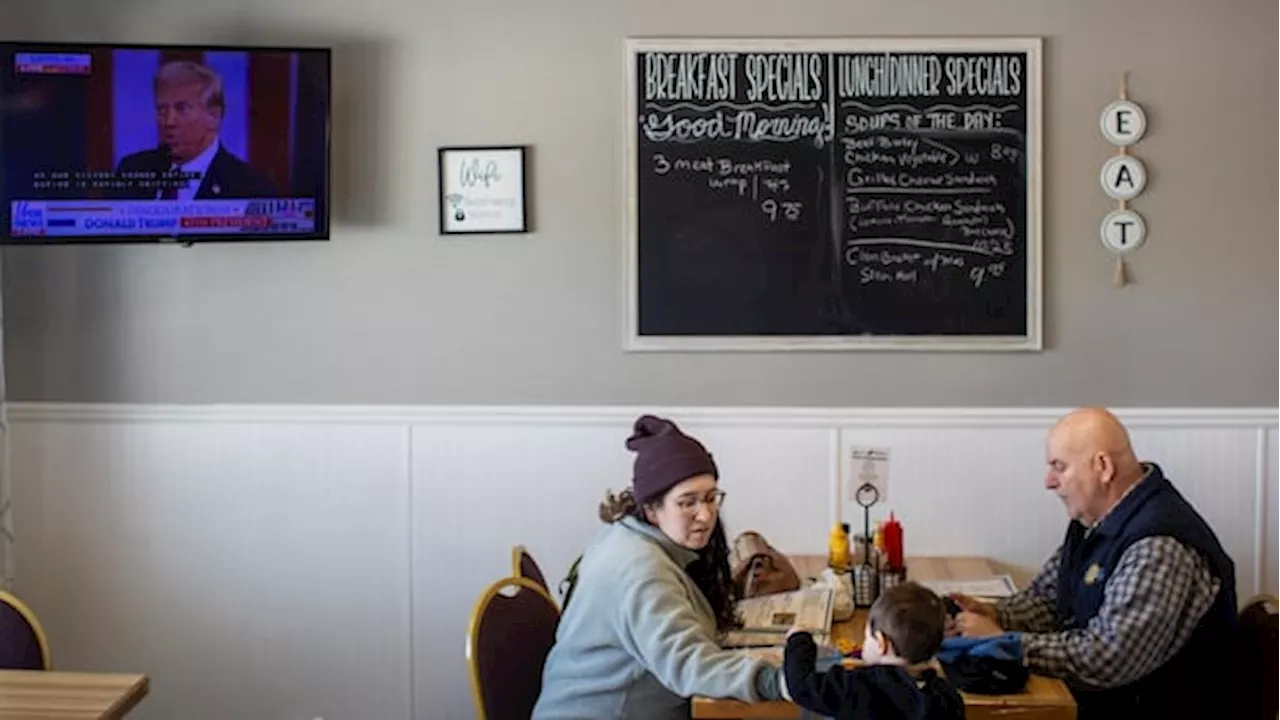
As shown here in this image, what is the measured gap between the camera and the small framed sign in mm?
3543

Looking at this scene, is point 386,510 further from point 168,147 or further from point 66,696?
point 66,696

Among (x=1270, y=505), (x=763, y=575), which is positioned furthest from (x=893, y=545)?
(x=1270, y=505)

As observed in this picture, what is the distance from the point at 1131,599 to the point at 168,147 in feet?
8.17

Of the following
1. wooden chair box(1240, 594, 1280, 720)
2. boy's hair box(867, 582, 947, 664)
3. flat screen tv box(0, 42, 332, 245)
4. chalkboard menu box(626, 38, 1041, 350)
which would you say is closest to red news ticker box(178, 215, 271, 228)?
flat screen tv box(0, 42, 332, 245)

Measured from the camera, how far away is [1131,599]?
97.1 inches

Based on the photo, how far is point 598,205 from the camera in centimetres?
355

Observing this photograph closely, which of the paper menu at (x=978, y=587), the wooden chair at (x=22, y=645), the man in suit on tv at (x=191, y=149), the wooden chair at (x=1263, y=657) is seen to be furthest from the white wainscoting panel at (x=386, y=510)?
the wooden chair at (x=22, y=645)

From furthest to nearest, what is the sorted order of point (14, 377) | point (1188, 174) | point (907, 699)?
1. point (14, 377)
2. point (1188, 174)
3. point (907, 699)

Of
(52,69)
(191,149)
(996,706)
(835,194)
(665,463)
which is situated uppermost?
(52,69)

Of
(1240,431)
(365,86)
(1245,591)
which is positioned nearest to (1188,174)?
(1240,431)

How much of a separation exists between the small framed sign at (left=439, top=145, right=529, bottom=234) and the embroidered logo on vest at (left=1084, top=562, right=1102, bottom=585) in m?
1.68

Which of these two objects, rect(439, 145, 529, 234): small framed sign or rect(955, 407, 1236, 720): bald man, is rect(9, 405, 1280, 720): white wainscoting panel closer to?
rect(439, 145, 529, 234): small framed sign

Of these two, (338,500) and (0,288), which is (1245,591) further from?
(0,288)

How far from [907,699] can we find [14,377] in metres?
2.74
